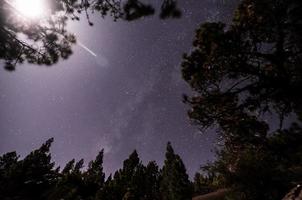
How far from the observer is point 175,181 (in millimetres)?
47219

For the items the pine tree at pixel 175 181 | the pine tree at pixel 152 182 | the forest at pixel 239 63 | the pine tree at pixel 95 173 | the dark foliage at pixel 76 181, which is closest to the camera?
the forest at pixel 239 63

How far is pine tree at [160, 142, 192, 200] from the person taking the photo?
44406mm

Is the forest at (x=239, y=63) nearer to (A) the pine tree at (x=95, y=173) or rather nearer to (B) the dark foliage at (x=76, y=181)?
(B) the dark foliage at (x=76, y=181)

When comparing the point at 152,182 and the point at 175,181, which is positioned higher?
the point at 152,182

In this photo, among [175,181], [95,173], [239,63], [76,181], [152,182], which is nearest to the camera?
[239,63]

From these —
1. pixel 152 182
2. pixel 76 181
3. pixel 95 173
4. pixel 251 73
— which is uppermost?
pixel 95 173

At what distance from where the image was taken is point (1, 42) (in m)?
9.41

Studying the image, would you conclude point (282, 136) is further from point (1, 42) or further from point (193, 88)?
point (1, 42)

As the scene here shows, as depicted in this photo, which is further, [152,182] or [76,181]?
[152,182]

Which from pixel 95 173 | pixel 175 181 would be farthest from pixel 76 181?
pixel 95 173

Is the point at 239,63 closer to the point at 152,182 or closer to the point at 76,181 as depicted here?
the point at 76,181

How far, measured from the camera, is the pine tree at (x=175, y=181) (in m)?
44.4

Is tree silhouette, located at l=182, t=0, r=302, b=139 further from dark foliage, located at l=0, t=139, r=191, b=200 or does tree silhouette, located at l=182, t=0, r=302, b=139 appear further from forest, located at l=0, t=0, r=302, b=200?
dark foliage, located at l=0, t=139, r=191, b=200

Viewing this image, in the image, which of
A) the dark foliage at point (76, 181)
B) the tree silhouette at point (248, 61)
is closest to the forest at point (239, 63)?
the tree silhouette at point (248, 61)
